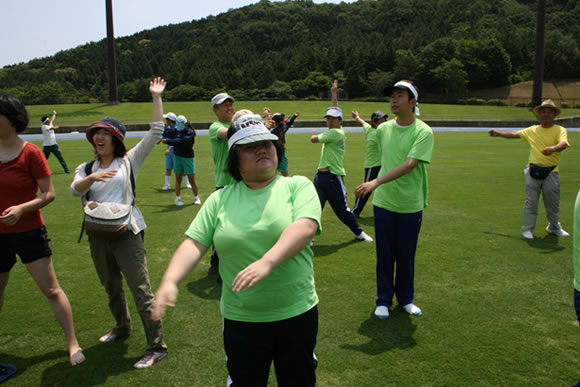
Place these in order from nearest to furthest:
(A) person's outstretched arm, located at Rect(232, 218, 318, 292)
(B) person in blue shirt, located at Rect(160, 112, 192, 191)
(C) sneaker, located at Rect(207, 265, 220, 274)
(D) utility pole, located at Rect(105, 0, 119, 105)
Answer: (A) person's outstretched arm, located at Rect(232, 218, 318, 292) → (C) sneaker, located at Rect(207, 265, 220, 274) → (B) person in blue shirt, located at Rect(160, 112, 192, 191) → (D) utility pole, located at Rect(105, 0, 119, 105)

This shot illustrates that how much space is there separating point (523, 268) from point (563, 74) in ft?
306

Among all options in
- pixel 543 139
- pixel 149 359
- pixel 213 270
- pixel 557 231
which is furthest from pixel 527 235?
pixel 149 359

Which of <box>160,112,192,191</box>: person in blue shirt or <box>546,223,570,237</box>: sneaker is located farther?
<box>160,112,192,191</box>: person in blue shirt

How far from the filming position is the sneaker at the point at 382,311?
15.4 feet

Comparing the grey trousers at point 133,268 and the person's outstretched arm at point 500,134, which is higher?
the person's outstretched arm at point 500,134

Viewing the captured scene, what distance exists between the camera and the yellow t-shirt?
7.30 metres

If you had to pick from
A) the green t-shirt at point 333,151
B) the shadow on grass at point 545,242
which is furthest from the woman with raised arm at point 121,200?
the shadow on grass at point 545,242

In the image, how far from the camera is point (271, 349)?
2543 mm

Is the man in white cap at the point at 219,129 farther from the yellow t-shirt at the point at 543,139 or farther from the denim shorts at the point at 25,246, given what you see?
the yellow t-shirt at the point at 543,139

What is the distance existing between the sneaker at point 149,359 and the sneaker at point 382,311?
218cm

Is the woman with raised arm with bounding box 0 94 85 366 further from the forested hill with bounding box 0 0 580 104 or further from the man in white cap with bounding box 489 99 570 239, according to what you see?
the forested hill with bounding box 0 0 580 104

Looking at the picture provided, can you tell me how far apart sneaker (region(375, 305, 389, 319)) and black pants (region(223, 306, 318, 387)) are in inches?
89.5

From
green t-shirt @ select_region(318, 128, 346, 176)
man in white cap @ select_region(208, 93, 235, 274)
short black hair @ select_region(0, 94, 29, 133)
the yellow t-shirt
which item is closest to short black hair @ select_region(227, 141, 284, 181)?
short black hair @ select_region(0, 94, 29, 133)

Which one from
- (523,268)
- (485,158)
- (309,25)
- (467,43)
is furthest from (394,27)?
(523,268)
